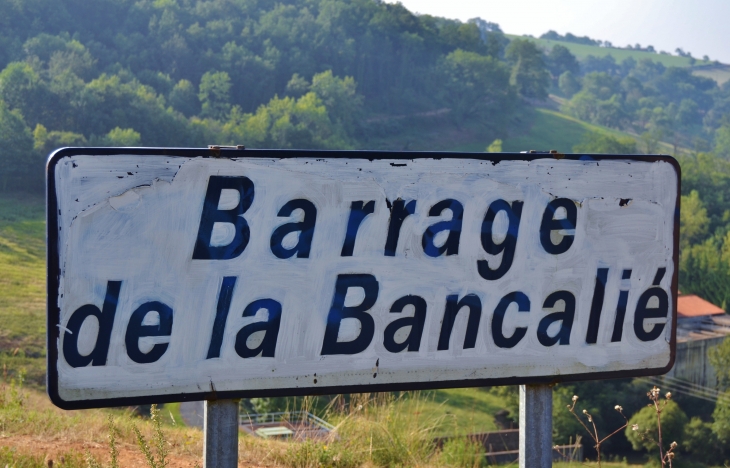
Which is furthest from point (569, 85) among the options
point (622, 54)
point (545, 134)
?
point (622, 54)

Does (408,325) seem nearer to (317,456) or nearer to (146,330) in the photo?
(146,330)

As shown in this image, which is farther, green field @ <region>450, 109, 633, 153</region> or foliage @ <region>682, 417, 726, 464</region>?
green field @ <region>450, 109, 633, 153</region>

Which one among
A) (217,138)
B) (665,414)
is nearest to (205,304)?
(665,414)

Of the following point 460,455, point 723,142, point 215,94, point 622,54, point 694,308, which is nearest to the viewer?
point 460,455

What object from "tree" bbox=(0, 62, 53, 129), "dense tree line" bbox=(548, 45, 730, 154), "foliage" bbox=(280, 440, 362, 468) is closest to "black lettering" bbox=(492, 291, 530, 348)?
"foliage" bbox=(280, 440, 362, 468)

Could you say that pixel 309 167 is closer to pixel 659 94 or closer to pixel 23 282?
pixel 23 282

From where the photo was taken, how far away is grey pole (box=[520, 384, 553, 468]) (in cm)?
214

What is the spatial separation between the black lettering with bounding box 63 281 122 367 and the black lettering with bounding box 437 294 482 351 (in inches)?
33.9

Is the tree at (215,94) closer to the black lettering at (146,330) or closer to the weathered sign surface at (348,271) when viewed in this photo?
the weathered sign surface at (348,271)

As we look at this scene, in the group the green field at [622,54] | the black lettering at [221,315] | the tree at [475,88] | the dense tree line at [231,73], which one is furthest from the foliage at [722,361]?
the green field at [622,54]

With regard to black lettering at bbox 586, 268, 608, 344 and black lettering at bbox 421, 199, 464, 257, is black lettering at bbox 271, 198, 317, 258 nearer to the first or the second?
black lettering at bbox 421, 199, 464, 257

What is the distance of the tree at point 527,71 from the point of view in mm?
98062

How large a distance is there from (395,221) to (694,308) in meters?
48.4

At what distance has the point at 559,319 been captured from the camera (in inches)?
84.4
